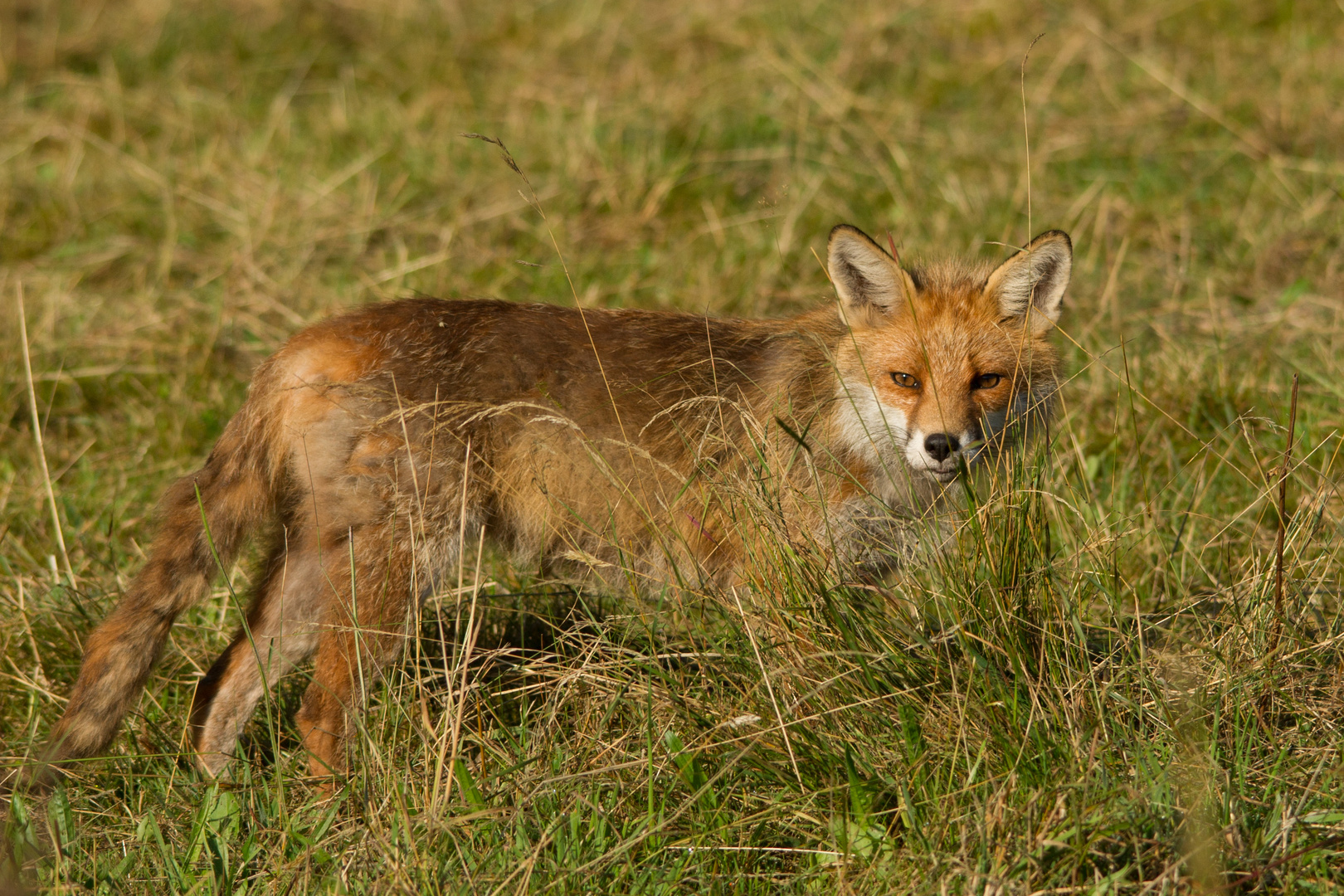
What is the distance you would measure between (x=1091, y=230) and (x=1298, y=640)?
423cm

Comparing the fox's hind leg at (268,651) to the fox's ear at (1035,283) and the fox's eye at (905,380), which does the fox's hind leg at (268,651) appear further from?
the fox's ear at (1035,283)

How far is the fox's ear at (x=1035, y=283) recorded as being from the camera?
406 centimetres

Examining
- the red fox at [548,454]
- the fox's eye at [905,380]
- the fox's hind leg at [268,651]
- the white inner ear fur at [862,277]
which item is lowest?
the fox's hind leg at [268,651]

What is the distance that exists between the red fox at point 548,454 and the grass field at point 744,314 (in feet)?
0.78

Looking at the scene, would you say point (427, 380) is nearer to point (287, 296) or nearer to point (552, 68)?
point (287, 296)

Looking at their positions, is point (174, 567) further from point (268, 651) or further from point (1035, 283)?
point (1035, 283)

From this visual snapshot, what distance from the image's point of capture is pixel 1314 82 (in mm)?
8047

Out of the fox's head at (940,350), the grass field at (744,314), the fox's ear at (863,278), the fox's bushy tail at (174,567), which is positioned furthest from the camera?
the fox's ear at (863,278)

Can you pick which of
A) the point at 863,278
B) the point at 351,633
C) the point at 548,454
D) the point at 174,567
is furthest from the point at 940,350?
the point at 174,567

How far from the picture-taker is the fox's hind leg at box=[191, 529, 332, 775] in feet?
12.8

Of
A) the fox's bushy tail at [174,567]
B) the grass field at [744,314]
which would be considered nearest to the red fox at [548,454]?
the fox's bushy tail at [174,567]

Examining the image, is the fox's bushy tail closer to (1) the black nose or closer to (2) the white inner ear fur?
(2) the white inner ear fur

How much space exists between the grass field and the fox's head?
1.00 ft

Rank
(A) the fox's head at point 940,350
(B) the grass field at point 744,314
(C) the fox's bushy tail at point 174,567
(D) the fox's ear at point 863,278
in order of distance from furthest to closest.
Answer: (D) the fox's ear at point 863,278 < (A) the fox's head at point 940,350 < (C) the fox's bushy tail at point 174,567 < (B) the grass field at point 744,314
